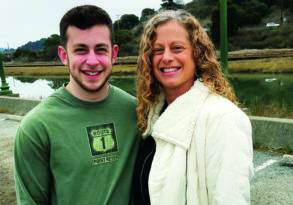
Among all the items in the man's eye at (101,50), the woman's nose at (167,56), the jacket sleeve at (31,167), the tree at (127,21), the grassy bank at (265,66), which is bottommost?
the grassy bank at (265,66)

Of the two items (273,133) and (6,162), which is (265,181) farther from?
(6,162)

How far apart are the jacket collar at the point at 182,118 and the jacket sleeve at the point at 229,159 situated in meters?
0.14

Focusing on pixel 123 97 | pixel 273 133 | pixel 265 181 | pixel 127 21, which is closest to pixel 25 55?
pixel 127 21

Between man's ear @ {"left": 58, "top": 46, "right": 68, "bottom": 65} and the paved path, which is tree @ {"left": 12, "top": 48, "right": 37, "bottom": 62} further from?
man's ear @ {"left": 58, "top": 46, "right": 68, "bottom": 65}

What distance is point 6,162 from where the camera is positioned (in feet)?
22.4

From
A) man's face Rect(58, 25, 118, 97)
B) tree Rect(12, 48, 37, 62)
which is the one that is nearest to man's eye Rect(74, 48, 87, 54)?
man's face Rect(58, 25, 118, 97)

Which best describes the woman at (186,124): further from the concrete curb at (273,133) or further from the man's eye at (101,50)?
the concrete curb at (273,133)

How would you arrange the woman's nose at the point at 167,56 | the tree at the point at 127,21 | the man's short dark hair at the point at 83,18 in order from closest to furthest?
the man's short dark hair at the point at 83,18
the woman's nose at the point at 167,56
the tree at the point at 127,21

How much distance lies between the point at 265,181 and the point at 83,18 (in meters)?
3.76

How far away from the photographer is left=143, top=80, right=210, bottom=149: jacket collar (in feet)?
6.59

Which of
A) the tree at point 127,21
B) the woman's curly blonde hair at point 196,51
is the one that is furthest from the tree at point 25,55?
A: the woman's curly blonde hair at point 196,51

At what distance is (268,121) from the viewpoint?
20.5 feet

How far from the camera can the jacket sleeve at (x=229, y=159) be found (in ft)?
6.02

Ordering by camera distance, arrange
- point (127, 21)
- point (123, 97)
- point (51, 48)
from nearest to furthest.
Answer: point (123, 97), point (51, 48), point (127, 21)
